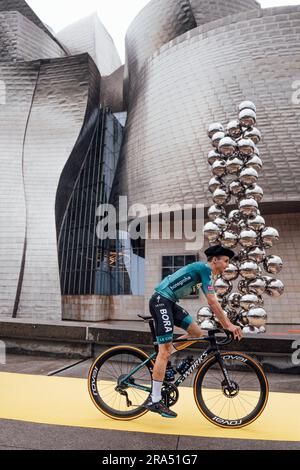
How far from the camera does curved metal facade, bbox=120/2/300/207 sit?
1911 cm

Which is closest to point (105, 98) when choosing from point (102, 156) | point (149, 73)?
point (102, 156)

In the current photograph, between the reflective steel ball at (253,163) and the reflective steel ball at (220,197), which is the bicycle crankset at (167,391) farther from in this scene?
the reflective steel ball at (253,163)

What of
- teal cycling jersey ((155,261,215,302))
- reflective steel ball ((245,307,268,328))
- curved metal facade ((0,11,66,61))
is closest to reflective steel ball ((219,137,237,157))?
reflective steel ball ((245,307,268,328))

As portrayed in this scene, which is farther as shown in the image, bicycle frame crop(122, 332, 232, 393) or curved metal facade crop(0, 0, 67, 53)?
curved metal facade crop(0, 0, 67, 53)

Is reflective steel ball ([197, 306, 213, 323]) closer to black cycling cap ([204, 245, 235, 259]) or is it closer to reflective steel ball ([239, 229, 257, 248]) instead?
reflective steel ball ([239, 229, 257, 248])

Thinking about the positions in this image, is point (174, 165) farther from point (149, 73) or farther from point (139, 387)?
point (139, 387)

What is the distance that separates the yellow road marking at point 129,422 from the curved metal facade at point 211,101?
53.6ft

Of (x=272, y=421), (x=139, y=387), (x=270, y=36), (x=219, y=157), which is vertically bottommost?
(x=272, y=421)

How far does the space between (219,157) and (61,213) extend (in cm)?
1740

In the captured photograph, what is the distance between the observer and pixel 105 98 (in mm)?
33094

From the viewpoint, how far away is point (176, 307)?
3.54m

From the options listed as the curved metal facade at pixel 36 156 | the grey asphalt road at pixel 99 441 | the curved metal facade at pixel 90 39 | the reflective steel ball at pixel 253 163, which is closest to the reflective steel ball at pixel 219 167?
the reflective steel ball at pixel 253 163

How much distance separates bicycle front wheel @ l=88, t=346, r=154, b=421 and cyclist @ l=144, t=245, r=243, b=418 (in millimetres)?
186

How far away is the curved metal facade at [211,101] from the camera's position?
1911 cm
